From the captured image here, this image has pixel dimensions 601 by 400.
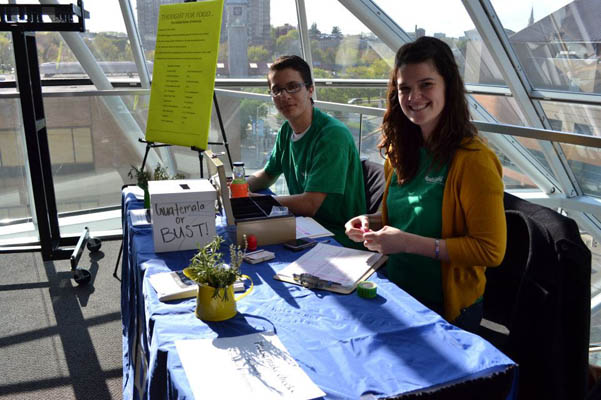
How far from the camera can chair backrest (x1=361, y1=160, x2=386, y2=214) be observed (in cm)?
254

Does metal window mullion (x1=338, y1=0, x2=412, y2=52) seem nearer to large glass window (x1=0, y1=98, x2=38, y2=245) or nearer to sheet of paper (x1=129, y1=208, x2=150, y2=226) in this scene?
large glass window (x1=0, y1=98, x2=38, y2=245)

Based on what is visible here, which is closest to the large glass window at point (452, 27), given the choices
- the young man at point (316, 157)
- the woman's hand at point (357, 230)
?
the young man at point (316, 157)

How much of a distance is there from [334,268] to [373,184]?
1067 mm

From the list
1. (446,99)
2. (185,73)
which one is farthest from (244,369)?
(185,73)

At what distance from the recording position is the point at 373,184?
2.66 meters

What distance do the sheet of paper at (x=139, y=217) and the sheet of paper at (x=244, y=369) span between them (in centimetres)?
109

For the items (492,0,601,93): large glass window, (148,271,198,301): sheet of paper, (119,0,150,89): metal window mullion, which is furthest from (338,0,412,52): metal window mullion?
(148,271,198,301): sheet of paper

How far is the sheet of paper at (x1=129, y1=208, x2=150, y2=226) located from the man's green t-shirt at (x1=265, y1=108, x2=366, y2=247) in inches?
29.5

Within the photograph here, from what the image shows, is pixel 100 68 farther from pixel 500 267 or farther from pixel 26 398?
pixel 500 267

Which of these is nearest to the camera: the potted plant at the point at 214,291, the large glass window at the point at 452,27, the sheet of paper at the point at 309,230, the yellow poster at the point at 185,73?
the potted plant at the point at 214,291

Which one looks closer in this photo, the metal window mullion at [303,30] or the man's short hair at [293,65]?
the man's short hair at [293,65]

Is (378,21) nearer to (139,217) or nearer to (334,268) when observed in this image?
(139,217)

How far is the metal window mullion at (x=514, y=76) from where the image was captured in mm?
4180

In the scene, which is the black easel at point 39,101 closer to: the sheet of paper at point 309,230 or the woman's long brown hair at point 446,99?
the sheet of paper at point 309,230
